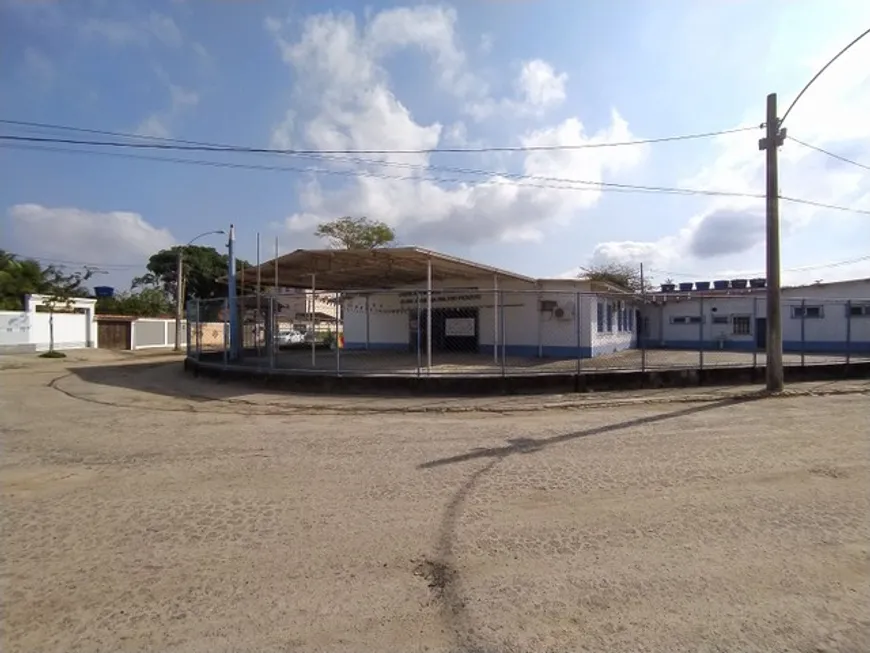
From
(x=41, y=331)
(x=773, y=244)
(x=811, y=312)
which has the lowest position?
(x=41, y=331)

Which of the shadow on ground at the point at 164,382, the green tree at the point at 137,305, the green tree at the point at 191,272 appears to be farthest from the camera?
the green tree at the point at 191,272

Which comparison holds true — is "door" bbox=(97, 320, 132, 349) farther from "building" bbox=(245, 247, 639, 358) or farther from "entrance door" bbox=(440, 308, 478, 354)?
"entrance door" bbox=(440, 308, 478, 354)

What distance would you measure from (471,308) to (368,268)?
518cm

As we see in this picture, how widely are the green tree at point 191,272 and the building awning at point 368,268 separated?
38.8 metres

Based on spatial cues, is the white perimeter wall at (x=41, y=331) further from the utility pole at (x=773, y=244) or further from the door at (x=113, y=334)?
the utility pole at (x=773, y=244)

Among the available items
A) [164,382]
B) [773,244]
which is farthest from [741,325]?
[164,382]

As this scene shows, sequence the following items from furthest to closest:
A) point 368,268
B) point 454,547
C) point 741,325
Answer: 1. point 741,325
2. point 368,268
3. point 454,547

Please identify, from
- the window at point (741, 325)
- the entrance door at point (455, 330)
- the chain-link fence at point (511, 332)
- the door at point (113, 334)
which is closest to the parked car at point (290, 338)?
the chain-link fence at point (511, 332)

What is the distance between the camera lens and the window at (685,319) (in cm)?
2912

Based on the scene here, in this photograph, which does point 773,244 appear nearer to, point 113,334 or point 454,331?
point 454,331

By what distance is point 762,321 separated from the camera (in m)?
25.5

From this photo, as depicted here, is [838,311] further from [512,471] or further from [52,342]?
[52,342]

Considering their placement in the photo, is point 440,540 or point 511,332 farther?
point 511,332

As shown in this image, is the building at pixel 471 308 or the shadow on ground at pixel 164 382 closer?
the shadow on ground at pixel 164 382
